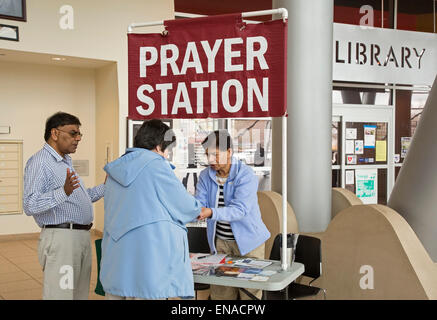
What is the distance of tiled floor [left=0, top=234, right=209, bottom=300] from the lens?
4828 mm

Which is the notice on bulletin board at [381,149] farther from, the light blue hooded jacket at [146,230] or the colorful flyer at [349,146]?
the light blue hooded jacket at [146,230]

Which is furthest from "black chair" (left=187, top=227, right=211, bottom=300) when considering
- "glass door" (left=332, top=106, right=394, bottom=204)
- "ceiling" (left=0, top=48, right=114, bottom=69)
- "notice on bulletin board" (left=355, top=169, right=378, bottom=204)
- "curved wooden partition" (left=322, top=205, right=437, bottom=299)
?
"notice on bulletin board" (left=355, top=169, right=378, bottom=204)

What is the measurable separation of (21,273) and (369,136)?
573cm

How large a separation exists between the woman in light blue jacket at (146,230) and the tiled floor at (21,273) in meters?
2.29

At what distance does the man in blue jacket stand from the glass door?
15.2ft

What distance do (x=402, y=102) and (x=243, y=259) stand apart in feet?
20.1

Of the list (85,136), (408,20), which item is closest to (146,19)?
(85,136)

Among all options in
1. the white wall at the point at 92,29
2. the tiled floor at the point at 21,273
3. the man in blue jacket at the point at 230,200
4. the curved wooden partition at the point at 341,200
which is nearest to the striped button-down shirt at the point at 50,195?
the man in blue jacket at the point at 230,200

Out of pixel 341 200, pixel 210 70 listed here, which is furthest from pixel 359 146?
pixel 210 70

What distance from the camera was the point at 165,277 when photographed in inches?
97.8

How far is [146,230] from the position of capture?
2.46 m

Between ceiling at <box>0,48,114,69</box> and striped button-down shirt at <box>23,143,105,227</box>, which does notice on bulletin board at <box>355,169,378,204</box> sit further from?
striped button-down shirt at <box>23,143,105,227</box>

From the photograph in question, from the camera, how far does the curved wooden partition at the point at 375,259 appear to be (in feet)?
10.3
